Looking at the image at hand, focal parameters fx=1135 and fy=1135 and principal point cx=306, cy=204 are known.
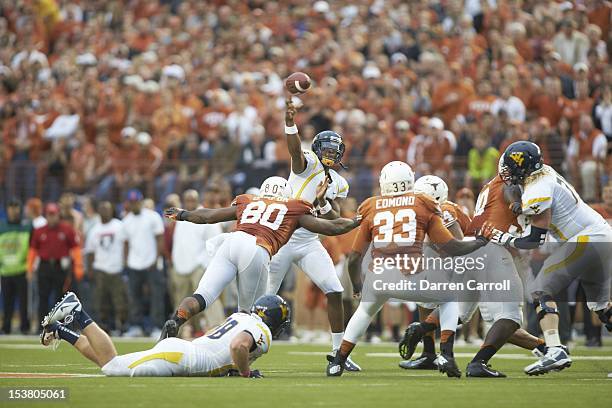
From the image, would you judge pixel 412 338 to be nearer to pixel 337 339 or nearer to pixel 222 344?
pixel 337 339

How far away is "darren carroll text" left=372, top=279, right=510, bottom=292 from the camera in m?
9.76

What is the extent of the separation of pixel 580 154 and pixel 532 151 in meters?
6.63

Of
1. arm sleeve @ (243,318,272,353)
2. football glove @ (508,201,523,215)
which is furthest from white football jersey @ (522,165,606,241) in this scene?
arm sleeve @ (243,318,272,353)

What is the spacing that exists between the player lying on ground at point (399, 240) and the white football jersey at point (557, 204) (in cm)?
57

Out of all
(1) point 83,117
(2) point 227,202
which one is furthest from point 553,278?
(1) point 83,117

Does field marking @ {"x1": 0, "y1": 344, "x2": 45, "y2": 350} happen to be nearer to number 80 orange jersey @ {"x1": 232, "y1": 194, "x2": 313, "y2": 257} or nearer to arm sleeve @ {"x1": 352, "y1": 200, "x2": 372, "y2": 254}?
number 80 orange jersey @ {"x1": 232, "y1": 194, "x2": 313, "y2": 257}

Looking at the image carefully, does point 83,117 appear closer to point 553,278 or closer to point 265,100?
point 265,100

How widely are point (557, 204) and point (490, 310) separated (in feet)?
3.84

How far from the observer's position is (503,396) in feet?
26.7

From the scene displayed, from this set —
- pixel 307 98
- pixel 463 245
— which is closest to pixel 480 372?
pixel 463 245

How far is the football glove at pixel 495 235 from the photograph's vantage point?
9859mm

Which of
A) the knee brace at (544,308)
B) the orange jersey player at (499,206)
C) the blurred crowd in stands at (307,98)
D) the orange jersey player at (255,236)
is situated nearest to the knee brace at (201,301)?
the orange jersey player at (255,236)

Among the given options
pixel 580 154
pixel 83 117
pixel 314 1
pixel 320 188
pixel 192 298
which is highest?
pixel 314 1

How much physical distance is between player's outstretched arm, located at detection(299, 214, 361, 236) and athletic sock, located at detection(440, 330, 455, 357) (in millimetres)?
1296
